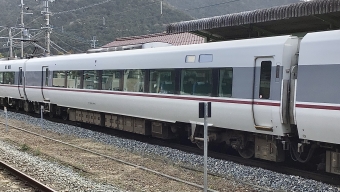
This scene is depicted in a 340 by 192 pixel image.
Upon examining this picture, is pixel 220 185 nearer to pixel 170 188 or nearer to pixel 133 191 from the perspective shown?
pixel 170 188

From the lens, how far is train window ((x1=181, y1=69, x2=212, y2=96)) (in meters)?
10.6

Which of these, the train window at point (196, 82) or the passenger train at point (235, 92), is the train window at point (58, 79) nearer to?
the passenger train at point (235, 92)

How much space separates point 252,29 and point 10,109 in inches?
732

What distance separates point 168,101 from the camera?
11.7m

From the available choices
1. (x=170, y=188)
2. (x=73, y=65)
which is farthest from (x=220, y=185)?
(x=73, y=65)

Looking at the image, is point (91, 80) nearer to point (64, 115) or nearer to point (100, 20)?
point (64, 115)

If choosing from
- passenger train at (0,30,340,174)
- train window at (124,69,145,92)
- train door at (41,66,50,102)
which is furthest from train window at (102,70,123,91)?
train door at (41,66,50,102)

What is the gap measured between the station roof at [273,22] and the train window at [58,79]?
244 inches

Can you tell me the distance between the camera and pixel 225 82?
10.1 metres

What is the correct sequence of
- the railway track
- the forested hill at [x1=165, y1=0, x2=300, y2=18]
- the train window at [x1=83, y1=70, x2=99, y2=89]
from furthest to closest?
the forested hill at [x1=165, y1=0, x2=300, y2=18]
the train window at [x1=83, y1=70, x2=99, y2=89]
the railway track

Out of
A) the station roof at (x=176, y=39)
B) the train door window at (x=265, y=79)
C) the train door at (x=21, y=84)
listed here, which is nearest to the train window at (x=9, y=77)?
the train door at (x=21, y=84)

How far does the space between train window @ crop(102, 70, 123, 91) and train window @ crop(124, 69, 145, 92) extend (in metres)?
0.39

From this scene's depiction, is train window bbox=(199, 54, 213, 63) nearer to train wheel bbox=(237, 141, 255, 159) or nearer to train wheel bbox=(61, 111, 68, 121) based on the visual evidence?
train wheel bbox=(237, 141, 255, 159)

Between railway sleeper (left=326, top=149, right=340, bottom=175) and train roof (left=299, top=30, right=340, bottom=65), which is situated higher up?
train roof (left=299, top=30, right=340, bottom=65)
